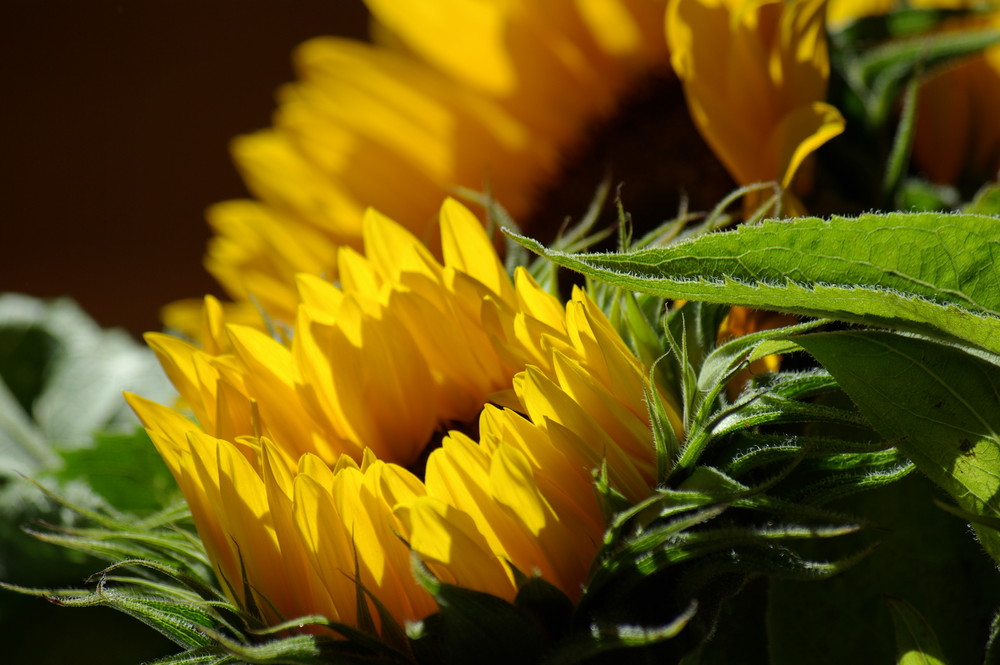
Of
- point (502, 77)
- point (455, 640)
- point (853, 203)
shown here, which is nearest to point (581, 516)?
point (455, 640)

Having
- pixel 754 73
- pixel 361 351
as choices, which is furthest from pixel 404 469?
pixel 754 73

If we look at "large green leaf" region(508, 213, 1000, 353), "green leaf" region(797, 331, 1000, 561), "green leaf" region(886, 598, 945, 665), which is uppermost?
"large green leaf" region(508, 213, 1000, 353)

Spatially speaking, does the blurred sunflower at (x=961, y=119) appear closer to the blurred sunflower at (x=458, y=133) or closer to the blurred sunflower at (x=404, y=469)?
the blurred sunflower at (x=458, y=133)

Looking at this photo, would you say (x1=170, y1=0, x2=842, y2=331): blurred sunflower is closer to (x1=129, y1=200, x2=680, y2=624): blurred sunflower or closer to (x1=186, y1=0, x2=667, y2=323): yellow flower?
(x1=186, y1=0, x2=667, y2=323): yellow flower

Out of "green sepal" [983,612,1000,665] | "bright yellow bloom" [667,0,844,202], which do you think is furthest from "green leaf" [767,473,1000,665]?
"bright yellow bloom" [667,0,844,202]

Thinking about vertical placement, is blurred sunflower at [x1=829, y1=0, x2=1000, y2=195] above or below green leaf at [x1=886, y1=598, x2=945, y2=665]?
above
